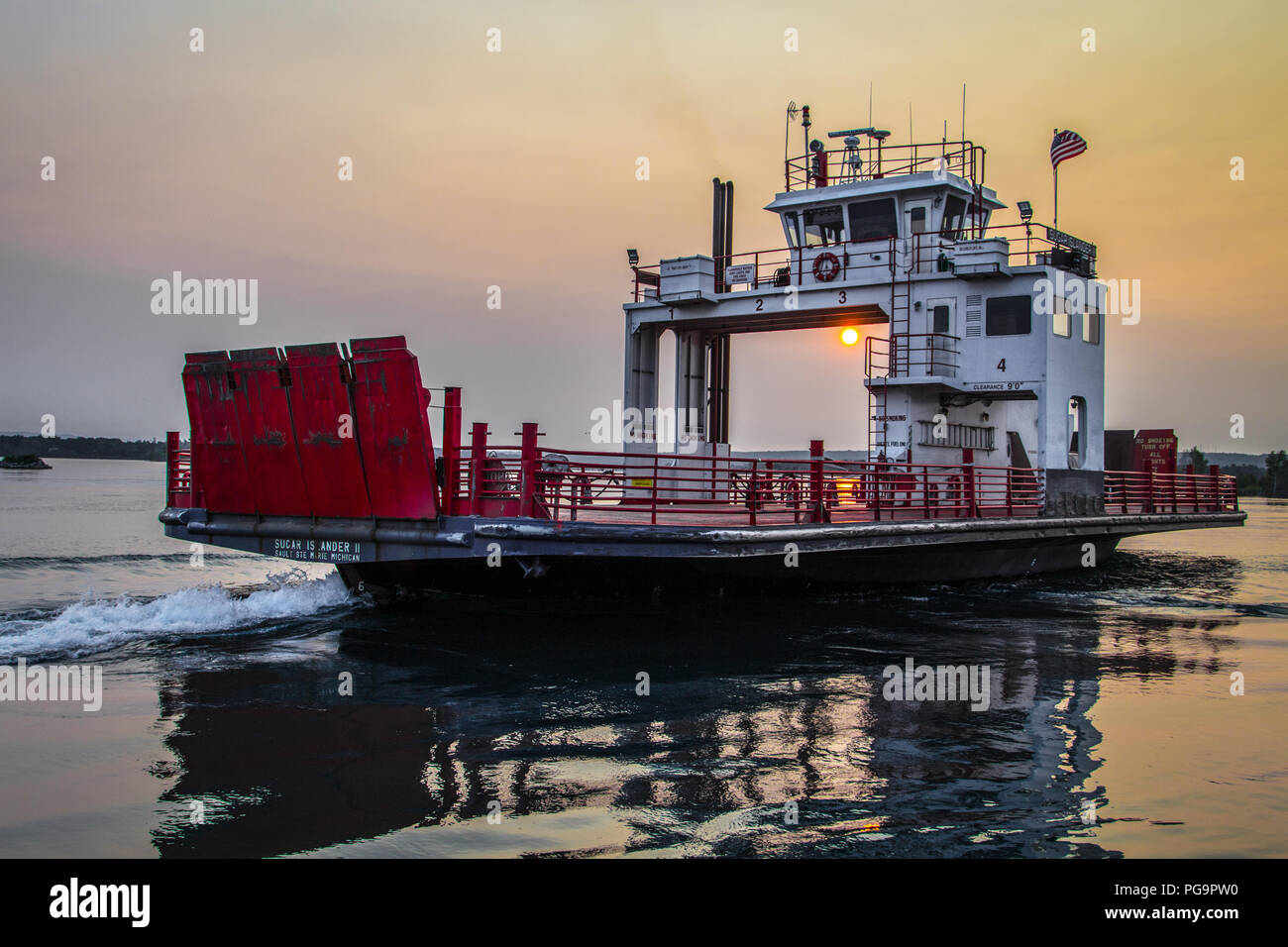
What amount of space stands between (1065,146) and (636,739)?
18481 millimetres

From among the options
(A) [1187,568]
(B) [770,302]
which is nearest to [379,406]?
(B) [770,302]

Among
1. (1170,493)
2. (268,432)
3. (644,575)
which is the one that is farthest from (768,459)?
(1170,493)

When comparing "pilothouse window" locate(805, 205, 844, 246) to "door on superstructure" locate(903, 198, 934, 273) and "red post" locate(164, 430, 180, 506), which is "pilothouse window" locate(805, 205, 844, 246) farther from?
"red post" locate(164, 430, 180, 506)

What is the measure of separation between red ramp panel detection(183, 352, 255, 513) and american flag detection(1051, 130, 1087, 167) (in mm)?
17030

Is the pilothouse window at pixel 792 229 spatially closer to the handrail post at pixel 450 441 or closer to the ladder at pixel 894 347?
the ladder at pixel 894 347

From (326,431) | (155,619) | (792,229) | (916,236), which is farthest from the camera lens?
(792,229)

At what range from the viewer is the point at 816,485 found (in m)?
13.5

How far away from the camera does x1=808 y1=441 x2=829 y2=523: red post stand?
13.4 m

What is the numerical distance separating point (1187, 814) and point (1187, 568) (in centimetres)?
2327

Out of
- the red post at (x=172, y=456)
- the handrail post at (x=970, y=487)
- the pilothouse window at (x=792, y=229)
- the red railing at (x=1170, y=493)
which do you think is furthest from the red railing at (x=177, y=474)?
the red railing at (x=1170, y=493)

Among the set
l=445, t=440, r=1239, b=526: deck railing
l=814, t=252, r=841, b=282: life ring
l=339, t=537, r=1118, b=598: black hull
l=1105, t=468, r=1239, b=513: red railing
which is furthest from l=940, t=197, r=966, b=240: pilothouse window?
l=339, t=537, r=1118, b=598: black hull

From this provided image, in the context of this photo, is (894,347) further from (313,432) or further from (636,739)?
(636,739)

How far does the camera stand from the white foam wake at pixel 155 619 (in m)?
10.6

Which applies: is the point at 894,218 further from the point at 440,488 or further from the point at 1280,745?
the point at 1280,745
